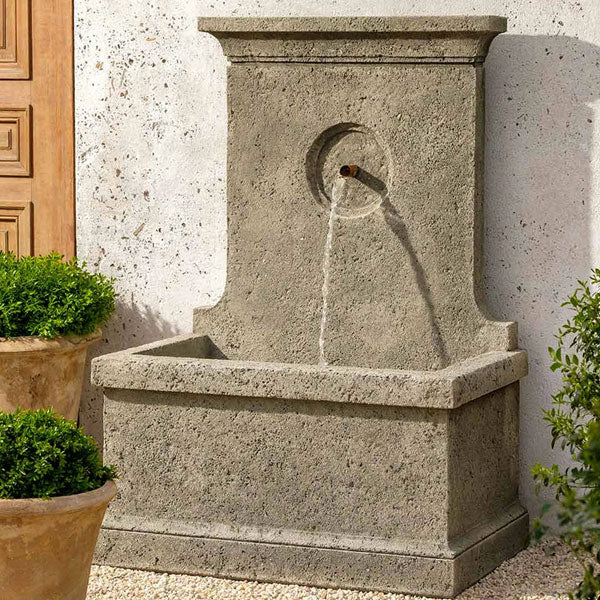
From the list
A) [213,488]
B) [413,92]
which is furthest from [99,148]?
[213,488]

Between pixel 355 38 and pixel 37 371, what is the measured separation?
187 cm

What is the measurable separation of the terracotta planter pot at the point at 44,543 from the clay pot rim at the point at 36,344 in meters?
1.31

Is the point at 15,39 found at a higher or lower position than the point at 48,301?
higher

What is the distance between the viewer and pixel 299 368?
179 inches

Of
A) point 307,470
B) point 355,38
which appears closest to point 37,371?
point 307,470

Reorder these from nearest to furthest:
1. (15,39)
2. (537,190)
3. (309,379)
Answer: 1. (309,379)
2. (537,190)
3. (15,39)

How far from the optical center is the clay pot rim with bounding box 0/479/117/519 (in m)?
3.86

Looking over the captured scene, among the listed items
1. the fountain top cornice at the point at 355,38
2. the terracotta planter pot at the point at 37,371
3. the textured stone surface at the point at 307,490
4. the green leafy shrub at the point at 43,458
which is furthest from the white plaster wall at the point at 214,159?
the green leafy shrub at the point at 43,458

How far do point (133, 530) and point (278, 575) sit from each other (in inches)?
22.8

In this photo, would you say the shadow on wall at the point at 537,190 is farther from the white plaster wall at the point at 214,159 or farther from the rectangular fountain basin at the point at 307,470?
the rectangular fountain basin at the point at 307,470

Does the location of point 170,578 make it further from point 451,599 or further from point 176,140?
point 176,140

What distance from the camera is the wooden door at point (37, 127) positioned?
5.89 meters

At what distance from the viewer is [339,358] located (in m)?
5.32

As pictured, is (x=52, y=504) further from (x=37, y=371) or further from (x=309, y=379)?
(x=37, y=371)
